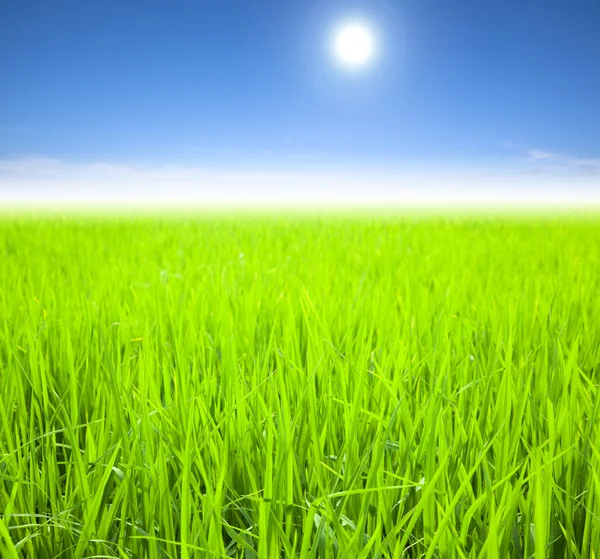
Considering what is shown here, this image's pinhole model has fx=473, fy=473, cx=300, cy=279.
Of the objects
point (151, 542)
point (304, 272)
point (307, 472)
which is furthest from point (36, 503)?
point (304, 272)

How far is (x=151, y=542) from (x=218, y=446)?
0.24 metres

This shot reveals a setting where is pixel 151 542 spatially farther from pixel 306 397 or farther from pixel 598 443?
pixel 598 443

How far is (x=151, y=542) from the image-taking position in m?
0.63

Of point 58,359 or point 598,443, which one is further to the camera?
point 58,359

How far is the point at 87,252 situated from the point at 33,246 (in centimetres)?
109

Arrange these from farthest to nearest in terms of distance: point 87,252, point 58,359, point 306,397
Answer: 1. point 87,252
2. point 58,359
3. point 306,397

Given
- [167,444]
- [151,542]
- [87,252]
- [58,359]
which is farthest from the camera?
[87,252]

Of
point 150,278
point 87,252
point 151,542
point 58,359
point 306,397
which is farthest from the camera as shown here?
point 87,252

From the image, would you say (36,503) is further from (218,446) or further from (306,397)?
(306,397)

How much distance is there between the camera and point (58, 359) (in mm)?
1318

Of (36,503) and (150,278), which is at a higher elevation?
(150,278)

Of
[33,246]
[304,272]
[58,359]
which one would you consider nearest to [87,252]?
[33,246]

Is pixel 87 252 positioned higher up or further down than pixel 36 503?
higher up

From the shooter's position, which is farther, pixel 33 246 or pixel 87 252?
pixel 33 246
